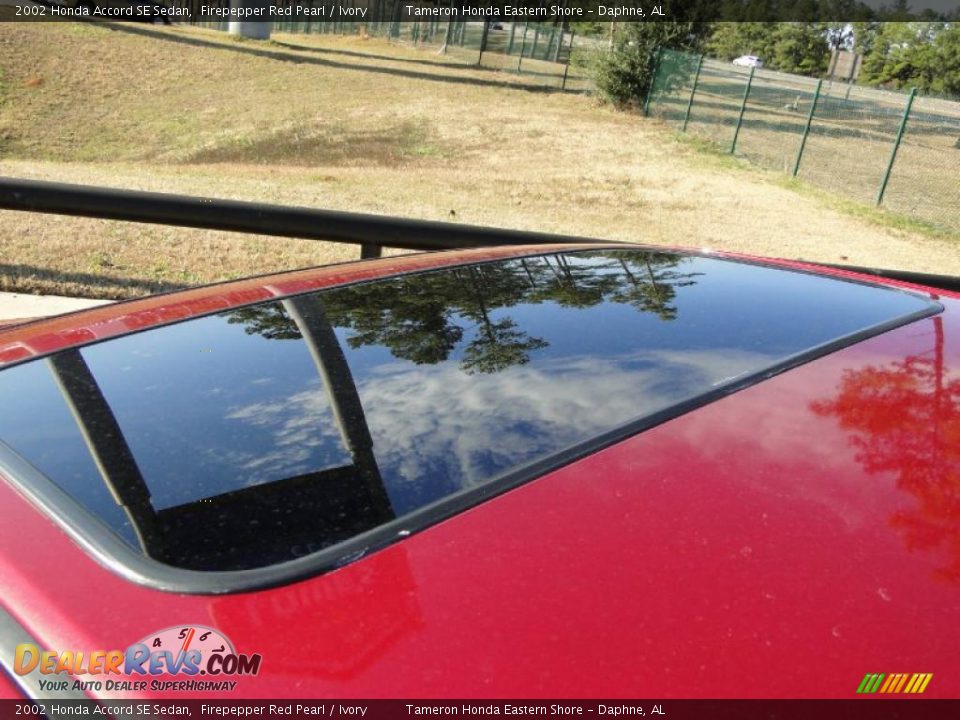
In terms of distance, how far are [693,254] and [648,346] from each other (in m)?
1.21

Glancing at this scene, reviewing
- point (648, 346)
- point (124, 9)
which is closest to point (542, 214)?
point (648, 346)

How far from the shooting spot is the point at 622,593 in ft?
3.80

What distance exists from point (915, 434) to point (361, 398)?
101 centimetres

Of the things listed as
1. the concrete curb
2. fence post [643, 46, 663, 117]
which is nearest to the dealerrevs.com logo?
the concrete curb

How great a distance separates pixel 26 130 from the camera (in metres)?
21.0

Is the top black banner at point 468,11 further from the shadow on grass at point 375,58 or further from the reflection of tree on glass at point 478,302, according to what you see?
the reflection of tree on glass at point 478,302

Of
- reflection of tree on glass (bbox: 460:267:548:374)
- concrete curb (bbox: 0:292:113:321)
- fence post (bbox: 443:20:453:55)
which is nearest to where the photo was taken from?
reflection of tree on glass (bbox: 460:267:548:374)

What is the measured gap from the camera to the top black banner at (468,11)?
80.3 feet

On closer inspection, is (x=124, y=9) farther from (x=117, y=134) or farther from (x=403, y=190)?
(x=403, y=190)

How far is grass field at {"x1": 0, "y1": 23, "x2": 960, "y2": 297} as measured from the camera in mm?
8586

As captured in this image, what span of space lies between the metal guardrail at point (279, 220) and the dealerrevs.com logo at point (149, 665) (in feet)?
19.2

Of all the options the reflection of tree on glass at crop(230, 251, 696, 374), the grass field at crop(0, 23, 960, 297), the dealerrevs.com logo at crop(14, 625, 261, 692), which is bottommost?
the grass field at crop(0, 23, 960, 297)

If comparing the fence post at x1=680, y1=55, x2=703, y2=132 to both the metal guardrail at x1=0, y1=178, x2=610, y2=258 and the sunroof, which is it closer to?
the metal guardrail at x1=0, y1=178, x2=610, y2=258

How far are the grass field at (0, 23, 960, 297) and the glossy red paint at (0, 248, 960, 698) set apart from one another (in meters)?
6.47
